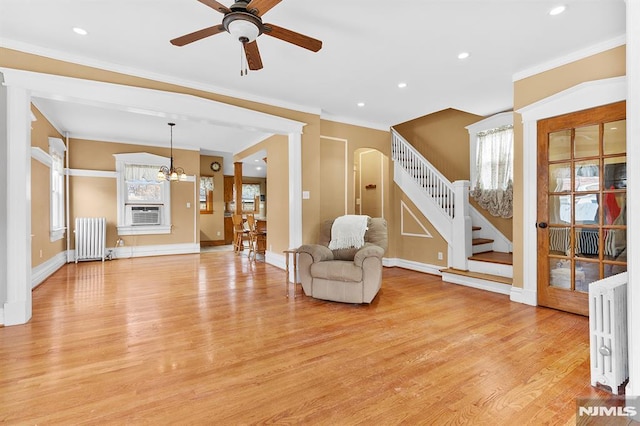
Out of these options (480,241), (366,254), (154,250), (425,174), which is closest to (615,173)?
(480,241)

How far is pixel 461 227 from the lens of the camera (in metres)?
4.73

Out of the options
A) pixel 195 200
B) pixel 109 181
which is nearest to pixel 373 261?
pixel 195 200

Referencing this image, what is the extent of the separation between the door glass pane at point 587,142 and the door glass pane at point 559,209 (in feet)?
1.51

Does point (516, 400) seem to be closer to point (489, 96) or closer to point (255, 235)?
point (489, 96)

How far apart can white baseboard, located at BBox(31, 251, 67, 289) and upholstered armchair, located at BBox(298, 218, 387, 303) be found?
153 inches

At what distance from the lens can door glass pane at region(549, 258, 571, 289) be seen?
10.8 feet

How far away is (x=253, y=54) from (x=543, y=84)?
3249 millimetres

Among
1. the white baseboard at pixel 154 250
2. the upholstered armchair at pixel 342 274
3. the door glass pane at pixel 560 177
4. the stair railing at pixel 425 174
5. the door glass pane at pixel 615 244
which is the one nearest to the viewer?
the door glass pane at pixel 615 244

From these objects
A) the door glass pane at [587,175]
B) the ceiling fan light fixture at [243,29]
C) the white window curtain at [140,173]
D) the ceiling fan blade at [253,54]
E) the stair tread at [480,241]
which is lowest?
the stair tread at [480,241]

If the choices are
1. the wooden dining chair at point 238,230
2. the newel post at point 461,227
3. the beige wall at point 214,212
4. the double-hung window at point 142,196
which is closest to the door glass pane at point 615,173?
the newel post at point 461,227

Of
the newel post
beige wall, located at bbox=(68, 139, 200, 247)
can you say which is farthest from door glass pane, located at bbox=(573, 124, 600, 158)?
beige wall, located at bbox=(68, 139, 200, 247)

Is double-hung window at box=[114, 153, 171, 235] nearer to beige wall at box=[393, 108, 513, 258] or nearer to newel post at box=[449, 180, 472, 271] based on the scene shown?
beige wall at box=[393, 108, 513, 258]

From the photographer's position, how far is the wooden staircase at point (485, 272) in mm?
4098

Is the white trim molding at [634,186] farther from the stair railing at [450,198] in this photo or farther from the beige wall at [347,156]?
the beige wall at [347,156]
